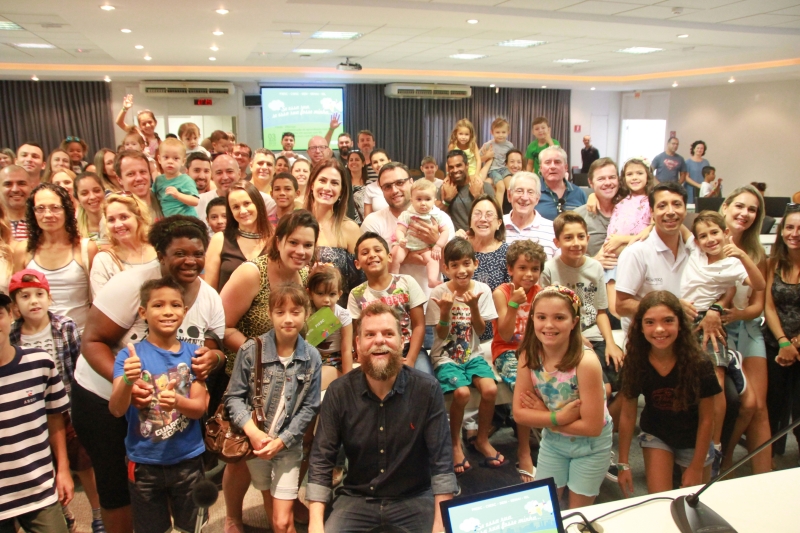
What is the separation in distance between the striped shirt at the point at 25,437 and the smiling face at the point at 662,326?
230cm

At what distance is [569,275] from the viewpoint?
9.97 ft

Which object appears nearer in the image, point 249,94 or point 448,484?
point 448,484

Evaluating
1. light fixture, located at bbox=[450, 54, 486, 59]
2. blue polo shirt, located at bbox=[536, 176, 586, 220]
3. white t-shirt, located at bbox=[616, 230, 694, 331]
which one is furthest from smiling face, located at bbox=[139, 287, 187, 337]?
light fixture, located at bbox=[450, 54, 486, 59]

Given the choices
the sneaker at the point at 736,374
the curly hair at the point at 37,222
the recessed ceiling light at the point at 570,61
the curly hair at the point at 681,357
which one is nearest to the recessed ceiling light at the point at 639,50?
the recessed ceiling light at the point at 570,61

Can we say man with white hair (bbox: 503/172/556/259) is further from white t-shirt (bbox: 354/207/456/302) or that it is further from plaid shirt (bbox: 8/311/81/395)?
plaid shirt (bbox: 8/311/81/395)

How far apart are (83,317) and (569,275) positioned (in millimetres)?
2360

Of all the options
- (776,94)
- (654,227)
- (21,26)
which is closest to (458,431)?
(654,227)

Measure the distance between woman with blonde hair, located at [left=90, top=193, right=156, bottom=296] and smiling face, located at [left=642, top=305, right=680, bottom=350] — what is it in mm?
Answer: 2049

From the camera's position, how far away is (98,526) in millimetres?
2445

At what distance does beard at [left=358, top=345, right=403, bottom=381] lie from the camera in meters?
2.04

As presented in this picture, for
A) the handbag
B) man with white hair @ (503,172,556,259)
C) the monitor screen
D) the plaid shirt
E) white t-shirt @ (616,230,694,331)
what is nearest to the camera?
the handbag

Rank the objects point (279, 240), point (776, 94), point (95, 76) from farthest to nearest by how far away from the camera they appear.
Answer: point (776, 94)
point (95, 76)
point (279, 240)

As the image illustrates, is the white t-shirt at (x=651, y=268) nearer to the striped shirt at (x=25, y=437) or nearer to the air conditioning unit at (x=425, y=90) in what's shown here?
the striped shirt at (x=25, y=437)

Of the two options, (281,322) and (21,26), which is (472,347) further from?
(21,26)
